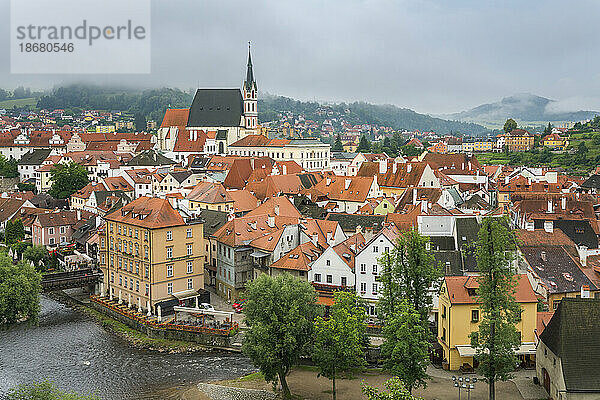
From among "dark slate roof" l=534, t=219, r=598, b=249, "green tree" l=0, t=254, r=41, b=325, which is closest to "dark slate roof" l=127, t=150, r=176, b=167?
"green tree" l=0, t=254, r=41, b=325

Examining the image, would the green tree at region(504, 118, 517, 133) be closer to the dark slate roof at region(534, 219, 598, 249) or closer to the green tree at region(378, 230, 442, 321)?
the dark slate roof at region(534, 219, 598, 249)

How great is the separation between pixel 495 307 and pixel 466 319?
4422 mm

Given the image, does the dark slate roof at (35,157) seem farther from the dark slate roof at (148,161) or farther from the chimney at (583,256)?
the chimney at (583,256)

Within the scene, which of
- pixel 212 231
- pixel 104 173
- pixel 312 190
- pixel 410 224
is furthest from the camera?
pixel 104 173

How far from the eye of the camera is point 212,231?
49.7 meters

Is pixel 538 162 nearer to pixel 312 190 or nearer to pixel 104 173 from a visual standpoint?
pixel 312 190

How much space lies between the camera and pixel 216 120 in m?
125

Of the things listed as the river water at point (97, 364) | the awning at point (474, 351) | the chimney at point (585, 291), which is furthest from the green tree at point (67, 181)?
the chimney at point (585, 291)

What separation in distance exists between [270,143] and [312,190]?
141 feet

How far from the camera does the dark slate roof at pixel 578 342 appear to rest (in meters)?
25.3

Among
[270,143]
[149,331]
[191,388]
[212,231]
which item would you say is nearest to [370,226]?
[212,231]

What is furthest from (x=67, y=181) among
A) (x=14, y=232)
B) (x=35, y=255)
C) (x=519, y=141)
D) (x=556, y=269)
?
(x=519, y=141)

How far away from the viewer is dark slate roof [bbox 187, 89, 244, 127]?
124 metres

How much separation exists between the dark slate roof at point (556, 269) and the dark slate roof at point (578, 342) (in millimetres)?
9135
